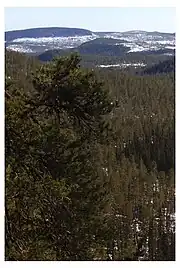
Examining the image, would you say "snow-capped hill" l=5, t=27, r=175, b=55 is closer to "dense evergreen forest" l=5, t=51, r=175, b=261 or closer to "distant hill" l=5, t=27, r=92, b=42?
"distant hill" l=5, t=27, r=92, b=42

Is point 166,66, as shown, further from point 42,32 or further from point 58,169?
point 58,169

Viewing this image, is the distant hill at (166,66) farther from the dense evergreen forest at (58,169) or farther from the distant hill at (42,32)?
the distant hill at (42,32)

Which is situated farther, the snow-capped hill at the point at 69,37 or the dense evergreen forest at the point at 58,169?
the snow-capped hill at the point at 69,37

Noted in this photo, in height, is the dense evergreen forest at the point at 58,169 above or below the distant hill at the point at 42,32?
below

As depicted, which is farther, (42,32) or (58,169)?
(42,32)

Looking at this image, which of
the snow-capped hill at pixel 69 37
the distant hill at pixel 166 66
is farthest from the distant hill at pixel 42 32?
the distant hill at pixel 166 66

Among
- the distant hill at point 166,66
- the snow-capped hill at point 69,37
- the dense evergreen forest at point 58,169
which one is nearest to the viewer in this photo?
the dense evergreen forest at point 58,169

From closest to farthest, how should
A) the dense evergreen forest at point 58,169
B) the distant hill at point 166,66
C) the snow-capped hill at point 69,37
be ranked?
the dense evergreen forest at point 58,169
the distant hill at point 166,66
the snow-capped hill at point 69,37

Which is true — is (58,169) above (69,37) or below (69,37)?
below

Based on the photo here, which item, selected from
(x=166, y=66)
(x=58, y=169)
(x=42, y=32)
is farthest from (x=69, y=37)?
(x=166, y=66)

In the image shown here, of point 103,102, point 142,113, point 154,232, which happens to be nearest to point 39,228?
point 103,102

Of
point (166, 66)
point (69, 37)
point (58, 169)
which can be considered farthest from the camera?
point (166, 66)

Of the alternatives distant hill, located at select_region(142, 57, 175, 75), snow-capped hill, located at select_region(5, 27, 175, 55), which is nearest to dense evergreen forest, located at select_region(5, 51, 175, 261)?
distant hill, located at select_region(142, 57, 175, 75)
